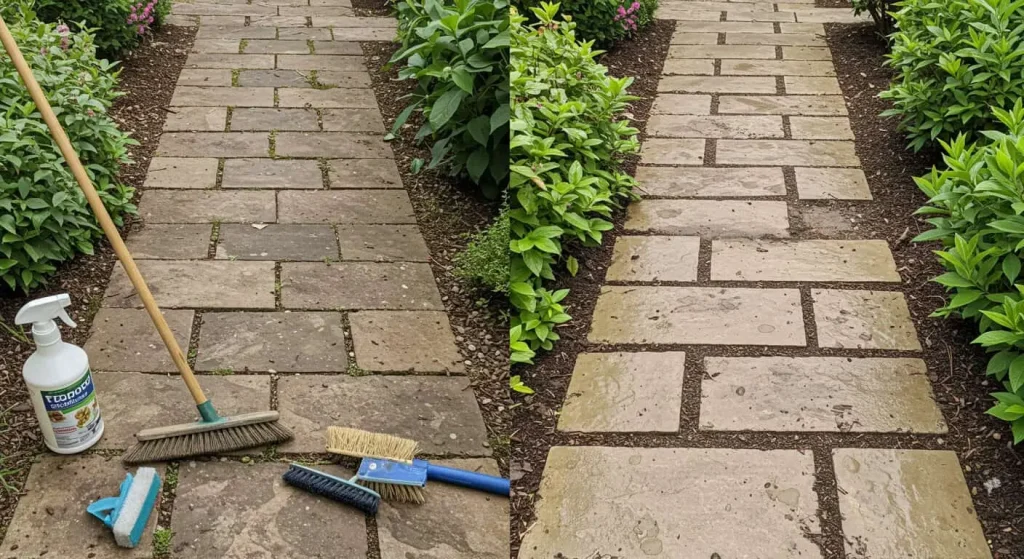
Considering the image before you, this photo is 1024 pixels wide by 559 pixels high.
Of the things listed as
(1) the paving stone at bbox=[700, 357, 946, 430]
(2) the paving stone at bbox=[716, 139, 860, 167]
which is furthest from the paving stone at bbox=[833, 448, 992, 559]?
(2) the paving stone at bbox=[716, 139, 860, 167]

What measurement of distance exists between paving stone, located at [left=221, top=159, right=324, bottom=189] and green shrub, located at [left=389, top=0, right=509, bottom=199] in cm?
58

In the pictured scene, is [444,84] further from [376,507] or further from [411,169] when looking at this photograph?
[376,507]

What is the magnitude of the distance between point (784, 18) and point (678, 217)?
3394 mm

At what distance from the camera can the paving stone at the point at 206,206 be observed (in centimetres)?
368

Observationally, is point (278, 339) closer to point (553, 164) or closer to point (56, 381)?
point (56, 381)

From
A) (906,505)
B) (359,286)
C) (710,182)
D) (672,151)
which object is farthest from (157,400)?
(672,151)

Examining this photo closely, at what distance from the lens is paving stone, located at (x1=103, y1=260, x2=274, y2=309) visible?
3.12 meters

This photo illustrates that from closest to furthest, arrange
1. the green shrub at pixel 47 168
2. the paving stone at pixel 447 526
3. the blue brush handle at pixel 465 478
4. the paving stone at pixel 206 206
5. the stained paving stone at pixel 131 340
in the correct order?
the paving stone at pixel 447 526 < the blue brush handle at pixel 465 478 < the stained paving stone at pixel 131 340 < the green shrub at pixel 47 168 < the paving stone at pixel 206 206

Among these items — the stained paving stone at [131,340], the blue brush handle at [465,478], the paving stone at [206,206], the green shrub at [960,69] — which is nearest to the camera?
the blue brush handle at [465,478]

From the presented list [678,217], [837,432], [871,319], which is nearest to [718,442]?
[837,432]

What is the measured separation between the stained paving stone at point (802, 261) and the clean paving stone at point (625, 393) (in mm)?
571

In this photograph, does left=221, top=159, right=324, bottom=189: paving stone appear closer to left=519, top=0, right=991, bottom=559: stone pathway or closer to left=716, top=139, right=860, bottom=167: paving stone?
left=519, top=0, right=991, bottom=559: stone pathway

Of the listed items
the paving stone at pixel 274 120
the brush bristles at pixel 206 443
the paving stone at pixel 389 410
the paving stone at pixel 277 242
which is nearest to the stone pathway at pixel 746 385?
the paving stone at pixel 389 410

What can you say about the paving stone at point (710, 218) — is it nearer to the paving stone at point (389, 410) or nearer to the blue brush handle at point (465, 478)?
the paving stone at point (389, 410)
